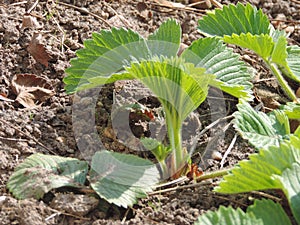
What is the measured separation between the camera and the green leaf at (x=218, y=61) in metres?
2.06

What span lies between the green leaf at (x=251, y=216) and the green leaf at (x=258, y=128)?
0.72 feet

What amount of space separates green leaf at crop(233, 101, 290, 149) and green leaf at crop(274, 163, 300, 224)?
7.2 inches

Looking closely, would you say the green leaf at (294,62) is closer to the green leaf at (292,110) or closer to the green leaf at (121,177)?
the green leaf at (292,110)

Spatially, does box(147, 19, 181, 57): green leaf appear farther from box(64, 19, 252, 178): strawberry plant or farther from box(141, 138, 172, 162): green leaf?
box(141, 138, 172, 162): green leaf

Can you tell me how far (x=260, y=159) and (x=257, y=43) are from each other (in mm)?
522

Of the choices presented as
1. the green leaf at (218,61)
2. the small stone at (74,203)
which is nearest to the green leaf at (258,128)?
the green leaf at (218,61)

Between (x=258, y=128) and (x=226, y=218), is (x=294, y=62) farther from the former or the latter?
(x=226, y=218)

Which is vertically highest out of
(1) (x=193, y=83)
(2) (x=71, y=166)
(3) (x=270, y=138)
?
(1) (x=193, y=83)

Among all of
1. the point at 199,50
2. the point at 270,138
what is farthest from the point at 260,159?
the point at 199,50

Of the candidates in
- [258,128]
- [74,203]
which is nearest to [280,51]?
[258,128]

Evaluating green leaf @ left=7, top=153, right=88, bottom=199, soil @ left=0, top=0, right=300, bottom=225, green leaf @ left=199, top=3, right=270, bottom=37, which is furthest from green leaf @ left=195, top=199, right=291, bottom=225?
green leaf @ left=199, top=3, right=270, bottom=37

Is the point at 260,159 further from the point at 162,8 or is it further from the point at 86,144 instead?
the point at 162,8

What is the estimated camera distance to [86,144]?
6.84 feet

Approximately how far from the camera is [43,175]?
1882 mm
